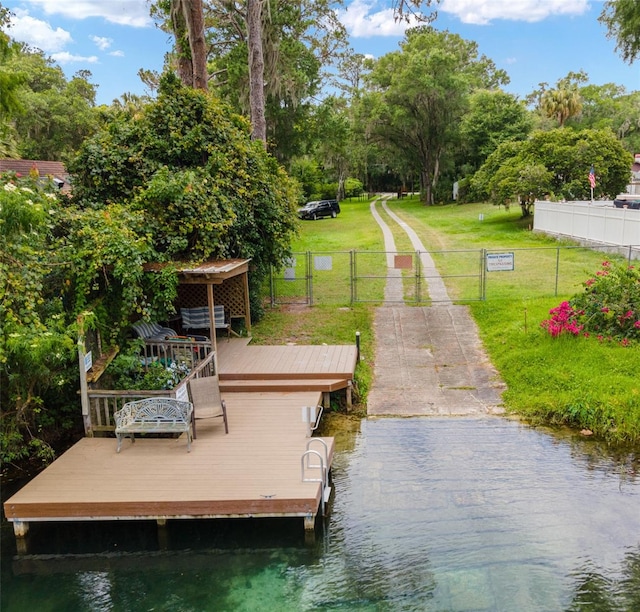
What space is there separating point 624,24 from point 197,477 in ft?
55.4

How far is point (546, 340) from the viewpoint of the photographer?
1284 centimetres

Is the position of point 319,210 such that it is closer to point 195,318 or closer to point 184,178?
point 195,318

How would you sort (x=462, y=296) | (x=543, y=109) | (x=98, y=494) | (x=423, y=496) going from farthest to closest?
1. (x=543, y=109)
2. (x=462, y=296)
3. (x=423, y=496)
4. (x=98, y=494)

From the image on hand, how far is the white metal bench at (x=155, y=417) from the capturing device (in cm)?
850

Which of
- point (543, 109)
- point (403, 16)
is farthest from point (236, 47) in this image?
point (543, 109)

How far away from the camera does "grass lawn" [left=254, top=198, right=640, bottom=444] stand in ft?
33.9

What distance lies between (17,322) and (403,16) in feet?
35.1

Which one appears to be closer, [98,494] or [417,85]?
[98,494]

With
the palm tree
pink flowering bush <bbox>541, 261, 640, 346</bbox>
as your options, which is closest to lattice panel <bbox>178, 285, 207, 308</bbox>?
pink flowering bush <bbox>541, 261, 640, 346</bbox>

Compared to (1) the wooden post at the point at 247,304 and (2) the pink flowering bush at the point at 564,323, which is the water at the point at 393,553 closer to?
(2) the pink flowering bush at the point at 564,323

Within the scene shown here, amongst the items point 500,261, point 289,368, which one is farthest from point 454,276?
point 289,368

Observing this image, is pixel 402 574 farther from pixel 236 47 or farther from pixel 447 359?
pixel 236 47

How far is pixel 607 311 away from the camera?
12.4 metres

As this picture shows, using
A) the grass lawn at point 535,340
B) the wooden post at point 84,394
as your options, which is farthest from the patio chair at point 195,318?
the wooden post at point 84,394
